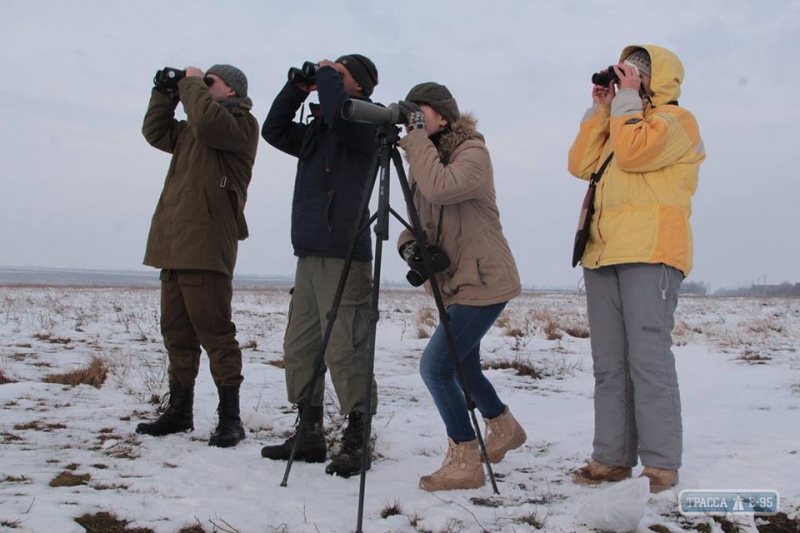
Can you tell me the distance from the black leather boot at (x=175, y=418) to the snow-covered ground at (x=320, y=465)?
0.32 ft

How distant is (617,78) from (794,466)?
81.8 inches

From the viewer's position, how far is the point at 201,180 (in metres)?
3.71

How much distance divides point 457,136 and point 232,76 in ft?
5.53

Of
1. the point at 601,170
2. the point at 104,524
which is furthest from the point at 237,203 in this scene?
the point at 601,170

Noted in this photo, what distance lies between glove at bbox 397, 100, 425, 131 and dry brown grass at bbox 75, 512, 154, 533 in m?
2.05

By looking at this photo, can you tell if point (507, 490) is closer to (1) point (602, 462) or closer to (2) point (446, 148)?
(1) point (602, 462)

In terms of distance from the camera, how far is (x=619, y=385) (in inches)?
120

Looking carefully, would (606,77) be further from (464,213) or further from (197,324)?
(197,324)

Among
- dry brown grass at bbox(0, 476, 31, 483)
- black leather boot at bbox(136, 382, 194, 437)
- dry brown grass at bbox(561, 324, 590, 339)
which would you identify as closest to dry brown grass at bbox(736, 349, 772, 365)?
dry brown grass at bbox(561, 324, 590, 339)

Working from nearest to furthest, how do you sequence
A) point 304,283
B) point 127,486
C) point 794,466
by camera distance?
point 127,486 → point 794,466 → point 304,283

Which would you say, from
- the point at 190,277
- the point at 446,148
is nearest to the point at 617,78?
the point at 446,148

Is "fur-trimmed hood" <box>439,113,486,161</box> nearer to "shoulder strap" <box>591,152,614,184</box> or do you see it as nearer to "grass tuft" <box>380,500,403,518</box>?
"shoulder strap" <box>591,152,614,184</box>

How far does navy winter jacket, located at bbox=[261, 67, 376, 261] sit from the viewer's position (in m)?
3.34

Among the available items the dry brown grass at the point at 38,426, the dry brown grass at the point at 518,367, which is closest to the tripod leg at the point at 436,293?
the dry brown grass at the point at 38,426
